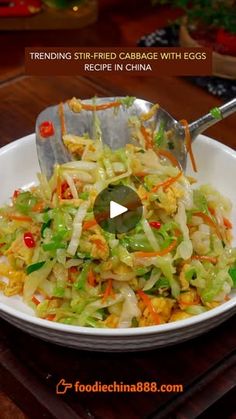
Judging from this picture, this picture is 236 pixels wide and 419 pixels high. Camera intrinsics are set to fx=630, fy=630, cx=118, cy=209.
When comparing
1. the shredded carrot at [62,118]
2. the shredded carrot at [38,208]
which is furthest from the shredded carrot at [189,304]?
the shredded carrot at [62,118]

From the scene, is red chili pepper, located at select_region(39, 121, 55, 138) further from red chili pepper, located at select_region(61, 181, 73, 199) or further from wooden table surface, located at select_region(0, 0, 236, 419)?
wooden table surface, located at select_region(0, 0, 236, 419)

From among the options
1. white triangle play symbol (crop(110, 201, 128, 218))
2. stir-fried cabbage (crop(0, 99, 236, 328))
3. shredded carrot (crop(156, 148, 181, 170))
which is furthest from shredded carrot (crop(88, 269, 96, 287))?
shredded carrot (crop(156, 148, 181, 170))

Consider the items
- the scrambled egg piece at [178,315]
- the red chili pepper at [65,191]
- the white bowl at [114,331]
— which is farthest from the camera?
the red chili pepper at [65,191]

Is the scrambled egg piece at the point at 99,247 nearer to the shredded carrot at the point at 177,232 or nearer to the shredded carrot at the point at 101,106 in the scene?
the shredded carrot at the point at 177,232

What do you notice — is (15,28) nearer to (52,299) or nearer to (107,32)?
(107,32)

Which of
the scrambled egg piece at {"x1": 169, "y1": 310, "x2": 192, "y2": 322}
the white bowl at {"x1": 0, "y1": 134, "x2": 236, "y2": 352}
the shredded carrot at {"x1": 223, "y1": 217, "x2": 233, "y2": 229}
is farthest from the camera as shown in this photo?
the shredded carrot at {"x1": 223, "y1": 217, "x2": 233, "y2": 229}

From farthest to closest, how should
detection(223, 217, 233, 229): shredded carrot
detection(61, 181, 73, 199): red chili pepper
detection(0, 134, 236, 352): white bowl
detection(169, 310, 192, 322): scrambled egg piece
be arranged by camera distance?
detection(223, 217, 233, 229): shredded carrot → detection(61, 181, 73, 199): red chili pepper → detection(169, 310, 192, 322): scrambled egg piece → detection(0, 134, 236, 352): white bowl

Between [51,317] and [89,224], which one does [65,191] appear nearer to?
[89,224]
